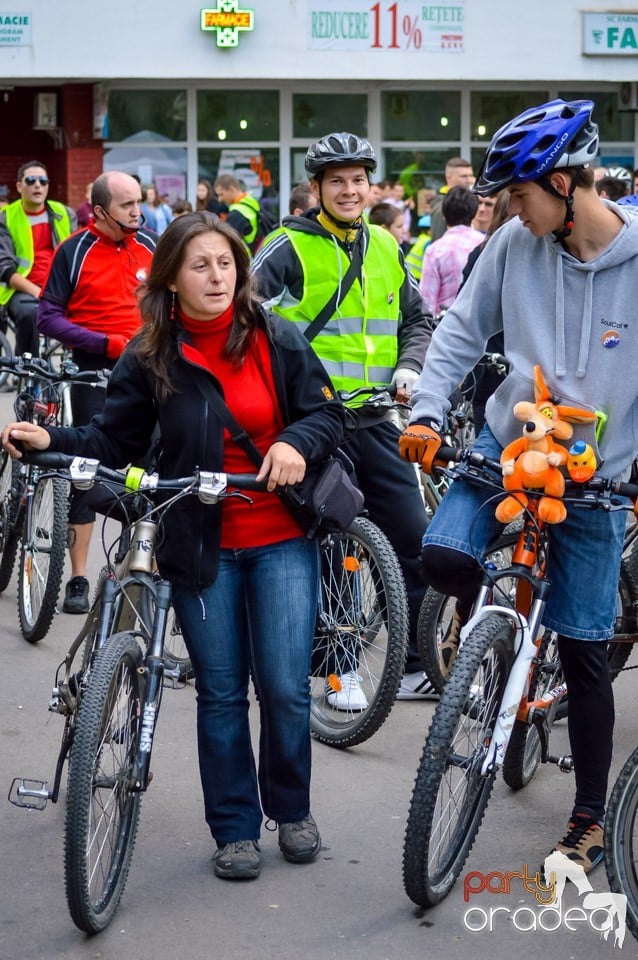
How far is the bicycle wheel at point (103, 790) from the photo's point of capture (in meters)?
3.71

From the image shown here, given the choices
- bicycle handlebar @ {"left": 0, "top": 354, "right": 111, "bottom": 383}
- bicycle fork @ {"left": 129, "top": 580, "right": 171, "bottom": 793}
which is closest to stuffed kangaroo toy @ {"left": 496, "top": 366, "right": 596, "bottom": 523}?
bicycle fork @ {"left": 129, "top": 580, "right": 171, "bottom": 793}

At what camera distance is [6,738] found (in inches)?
218

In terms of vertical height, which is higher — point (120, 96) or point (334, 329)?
point (120, 96)

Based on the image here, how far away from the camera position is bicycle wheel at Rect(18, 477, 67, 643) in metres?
6.71

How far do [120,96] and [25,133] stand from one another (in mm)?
2800

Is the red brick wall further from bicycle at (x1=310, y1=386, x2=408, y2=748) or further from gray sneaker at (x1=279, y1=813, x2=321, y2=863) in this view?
gray sneaker at (x1=279, y1=813, x2=321, y2=863)

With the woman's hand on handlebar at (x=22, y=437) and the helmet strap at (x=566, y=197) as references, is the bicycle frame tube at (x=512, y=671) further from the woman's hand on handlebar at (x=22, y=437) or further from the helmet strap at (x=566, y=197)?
the woman's hand on handlebar at (x=22, y=437)

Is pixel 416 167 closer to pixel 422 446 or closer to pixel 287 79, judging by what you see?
pixel 287 79

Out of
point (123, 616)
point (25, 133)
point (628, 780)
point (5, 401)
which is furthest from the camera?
point (25, 133)

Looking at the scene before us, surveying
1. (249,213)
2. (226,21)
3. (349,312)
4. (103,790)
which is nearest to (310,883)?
(103,790)

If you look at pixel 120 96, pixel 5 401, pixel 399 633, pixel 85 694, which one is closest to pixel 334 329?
pixel 399 633

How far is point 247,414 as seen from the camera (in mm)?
4125

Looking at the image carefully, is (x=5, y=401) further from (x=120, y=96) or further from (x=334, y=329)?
(x=120, y=96)

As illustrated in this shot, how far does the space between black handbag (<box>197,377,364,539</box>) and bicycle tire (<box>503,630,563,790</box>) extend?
0.76m
